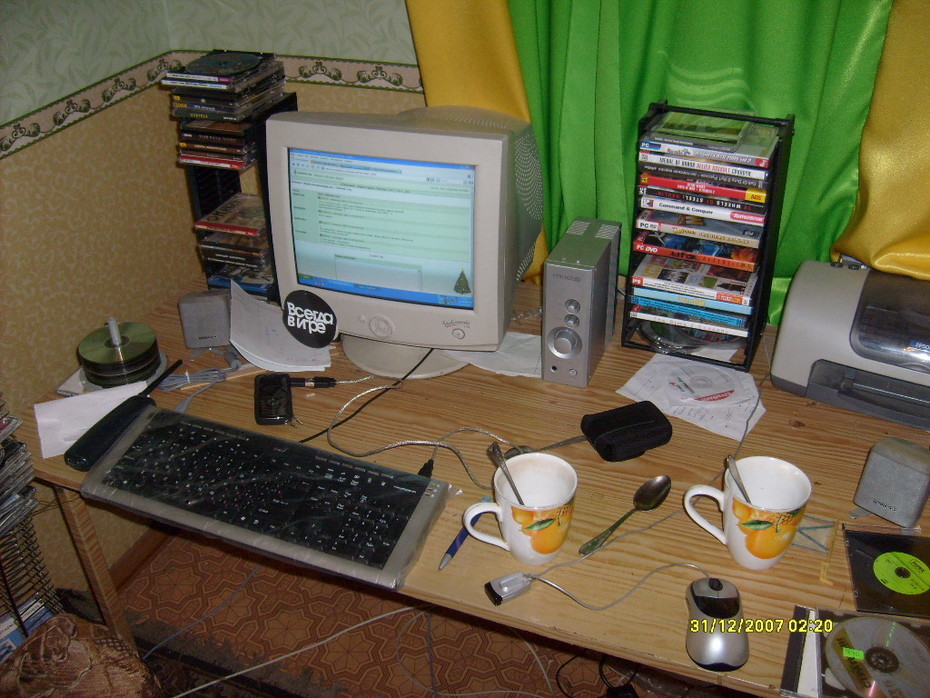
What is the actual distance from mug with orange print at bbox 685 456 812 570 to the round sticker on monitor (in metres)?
0.66

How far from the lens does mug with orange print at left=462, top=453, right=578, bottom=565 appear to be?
98 cm

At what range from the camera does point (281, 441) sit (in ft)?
3.91

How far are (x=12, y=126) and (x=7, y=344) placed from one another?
37 centimetres

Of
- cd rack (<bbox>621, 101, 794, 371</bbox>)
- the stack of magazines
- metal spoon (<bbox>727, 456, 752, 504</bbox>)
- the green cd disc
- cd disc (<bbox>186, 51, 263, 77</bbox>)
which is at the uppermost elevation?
cd disc (<bbox>186, 51, 263, 77</bbox>)

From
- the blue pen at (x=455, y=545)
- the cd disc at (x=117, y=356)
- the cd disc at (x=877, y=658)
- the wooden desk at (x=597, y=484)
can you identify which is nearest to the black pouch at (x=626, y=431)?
the wooden desk at (x=597, y=484)

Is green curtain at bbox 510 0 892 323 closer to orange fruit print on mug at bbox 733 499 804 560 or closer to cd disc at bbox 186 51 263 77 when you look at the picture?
cd disc at bbox 186 51 263 77

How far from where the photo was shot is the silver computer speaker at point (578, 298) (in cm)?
124

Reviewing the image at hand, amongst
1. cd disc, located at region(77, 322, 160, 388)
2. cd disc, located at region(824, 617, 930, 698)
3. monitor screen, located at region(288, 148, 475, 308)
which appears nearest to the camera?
cd disc, located at region(824, 617, 930, 698)

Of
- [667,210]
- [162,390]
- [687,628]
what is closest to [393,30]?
[667,210]

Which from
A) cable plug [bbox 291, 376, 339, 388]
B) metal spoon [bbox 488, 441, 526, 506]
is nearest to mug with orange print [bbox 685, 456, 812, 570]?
metal spoon [bbox 488, 441, 526, 506]

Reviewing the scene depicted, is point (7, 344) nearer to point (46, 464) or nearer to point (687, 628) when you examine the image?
point (46, 464)

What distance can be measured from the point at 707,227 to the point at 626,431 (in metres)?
0.35

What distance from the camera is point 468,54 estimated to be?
145 centimetres

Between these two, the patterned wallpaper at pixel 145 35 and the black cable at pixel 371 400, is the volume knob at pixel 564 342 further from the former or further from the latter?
the patterned wallpaper at pixel 145 35
